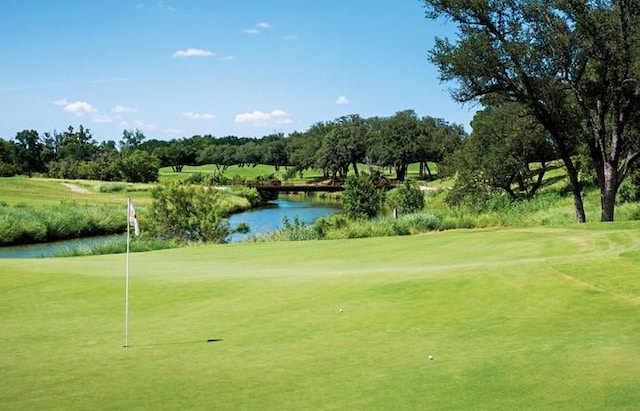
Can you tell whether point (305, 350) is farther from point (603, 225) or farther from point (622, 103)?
point (622, 103)

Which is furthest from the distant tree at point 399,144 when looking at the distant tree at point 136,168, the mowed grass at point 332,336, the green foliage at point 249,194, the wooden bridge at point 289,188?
the mowed grass at point 332,336

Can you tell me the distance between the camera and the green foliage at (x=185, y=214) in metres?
37.9

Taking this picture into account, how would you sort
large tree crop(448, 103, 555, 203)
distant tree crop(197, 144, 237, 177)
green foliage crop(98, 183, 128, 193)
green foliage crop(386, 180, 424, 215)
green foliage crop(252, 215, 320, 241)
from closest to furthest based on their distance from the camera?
green foliage crop(252, 215, 320, 241)
large tree crop(448, 103, 555, 203)
green foliage crop(386, 180, 424, 215)
green foliage crop(98, 183, 128, 193)
distant tree crop(197, 144, 237, 177)

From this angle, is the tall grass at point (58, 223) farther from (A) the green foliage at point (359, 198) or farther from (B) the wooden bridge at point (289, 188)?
(B) the wooden bridge at point (289, 188)

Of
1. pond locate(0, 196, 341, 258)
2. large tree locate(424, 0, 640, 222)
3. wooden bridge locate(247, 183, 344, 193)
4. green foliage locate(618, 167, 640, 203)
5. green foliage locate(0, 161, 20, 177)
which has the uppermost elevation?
large tree locate(424, 0, 640, 222)

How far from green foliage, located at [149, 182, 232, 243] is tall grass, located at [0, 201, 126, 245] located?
13.1 m

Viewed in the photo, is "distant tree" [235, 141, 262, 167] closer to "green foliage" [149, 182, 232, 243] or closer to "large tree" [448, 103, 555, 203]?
"large tree" [448, 103, 555, 203]

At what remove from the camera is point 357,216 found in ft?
156

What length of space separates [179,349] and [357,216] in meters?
38.7

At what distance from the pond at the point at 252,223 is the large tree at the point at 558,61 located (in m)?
16.4

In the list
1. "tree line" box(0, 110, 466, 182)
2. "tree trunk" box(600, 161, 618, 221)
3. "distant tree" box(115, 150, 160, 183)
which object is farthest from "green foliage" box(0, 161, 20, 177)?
"tree trunk" box(600, 161, 618, 221)

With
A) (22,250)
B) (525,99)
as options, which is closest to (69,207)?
(22,250)

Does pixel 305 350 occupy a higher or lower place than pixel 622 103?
lower

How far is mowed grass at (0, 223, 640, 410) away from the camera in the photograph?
6801mm
